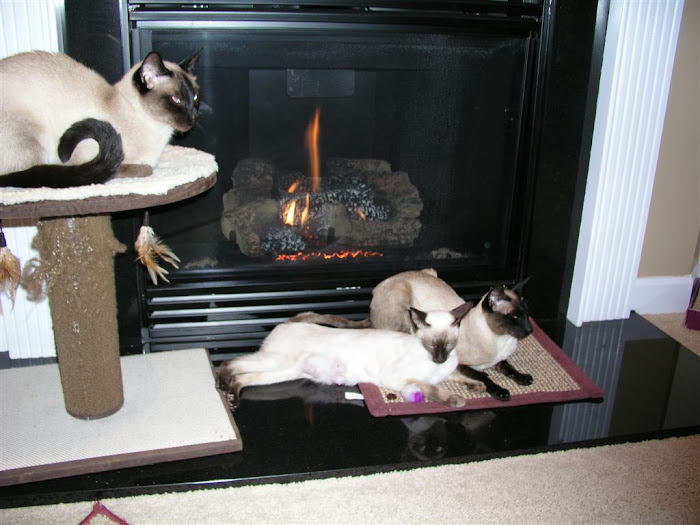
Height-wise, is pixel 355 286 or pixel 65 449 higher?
pixel 355 286

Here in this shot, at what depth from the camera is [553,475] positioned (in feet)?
5.65

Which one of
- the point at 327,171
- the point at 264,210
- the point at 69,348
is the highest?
the point at 327,171

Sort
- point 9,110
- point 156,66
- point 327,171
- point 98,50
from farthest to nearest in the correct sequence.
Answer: point 327,171 < point 98,50 < point 156,66 < point 9,110

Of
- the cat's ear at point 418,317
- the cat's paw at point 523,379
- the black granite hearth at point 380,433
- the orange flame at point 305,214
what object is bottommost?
the black granite hearth at point 380,433

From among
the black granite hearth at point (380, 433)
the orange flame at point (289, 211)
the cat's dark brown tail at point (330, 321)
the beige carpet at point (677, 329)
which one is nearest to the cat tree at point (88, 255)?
the black granite hearth at point (380, 433)

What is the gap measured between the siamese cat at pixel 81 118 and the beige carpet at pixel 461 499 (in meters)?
0.81

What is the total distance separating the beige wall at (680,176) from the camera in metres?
2.27

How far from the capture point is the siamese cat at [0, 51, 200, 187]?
143 cm

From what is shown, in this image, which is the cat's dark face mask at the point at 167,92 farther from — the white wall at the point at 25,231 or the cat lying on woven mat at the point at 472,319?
the cat lying on woven mat at the point at 472,319

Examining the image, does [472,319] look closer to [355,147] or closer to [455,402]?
[455,402]

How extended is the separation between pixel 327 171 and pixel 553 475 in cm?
120

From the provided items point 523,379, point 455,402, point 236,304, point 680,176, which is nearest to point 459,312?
point 455,402

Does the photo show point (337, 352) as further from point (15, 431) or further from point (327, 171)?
point (15, 431)

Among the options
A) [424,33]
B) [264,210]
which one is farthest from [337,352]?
[424,33]
